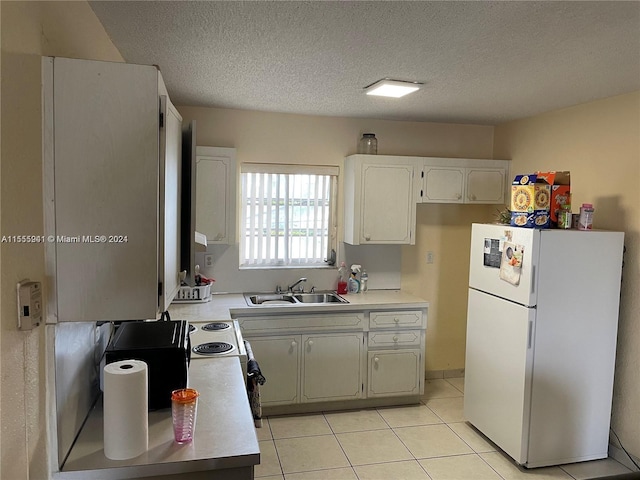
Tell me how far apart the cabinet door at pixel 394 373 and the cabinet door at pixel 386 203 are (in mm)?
934

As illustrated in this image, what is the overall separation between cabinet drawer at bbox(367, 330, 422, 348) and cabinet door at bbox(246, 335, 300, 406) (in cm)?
62

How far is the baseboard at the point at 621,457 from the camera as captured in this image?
9.91ft

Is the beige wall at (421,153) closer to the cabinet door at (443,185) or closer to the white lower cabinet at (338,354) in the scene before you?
the cabinet door at (443,185)

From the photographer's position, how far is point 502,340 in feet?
10.4

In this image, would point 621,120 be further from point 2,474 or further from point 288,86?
point 2,474

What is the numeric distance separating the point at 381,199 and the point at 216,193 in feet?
4.43

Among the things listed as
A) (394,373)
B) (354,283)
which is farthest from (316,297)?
(394,373)

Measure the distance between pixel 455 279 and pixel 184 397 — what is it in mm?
3393

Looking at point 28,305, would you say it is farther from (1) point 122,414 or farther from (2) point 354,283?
(2) point 354,283

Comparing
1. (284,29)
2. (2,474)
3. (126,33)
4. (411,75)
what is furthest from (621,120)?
(2,474)

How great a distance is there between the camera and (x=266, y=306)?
3568 mm

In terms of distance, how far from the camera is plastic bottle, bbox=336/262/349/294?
4125 mm

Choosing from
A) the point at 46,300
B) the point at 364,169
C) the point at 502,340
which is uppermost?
the point at 364,169

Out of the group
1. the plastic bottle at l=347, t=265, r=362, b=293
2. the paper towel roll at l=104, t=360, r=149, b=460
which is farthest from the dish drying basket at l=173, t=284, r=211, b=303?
the paper towel roll at l=104, t=360, r=149, b=460
